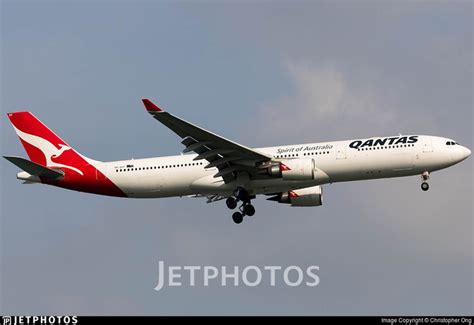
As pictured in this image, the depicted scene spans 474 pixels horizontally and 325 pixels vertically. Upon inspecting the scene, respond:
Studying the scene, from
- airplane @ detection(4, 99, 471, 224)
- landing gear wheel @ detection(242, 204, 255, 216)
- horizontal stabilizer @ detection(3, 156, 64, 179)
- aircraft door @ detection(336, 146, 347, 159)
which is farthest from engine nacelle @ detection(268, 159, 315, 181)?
horizontal stabilizer @ detection(3, 156, 64, 179)

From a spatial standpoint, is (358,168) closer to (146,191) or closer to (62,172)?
(146,191)

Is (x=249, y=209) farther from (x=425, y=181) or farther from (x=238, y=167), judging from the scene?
(x=425, y=181)

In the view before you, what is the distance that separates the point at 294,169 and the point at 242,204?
460 cm

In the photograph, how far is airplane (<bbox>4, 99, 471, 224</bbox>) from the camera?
169 feet

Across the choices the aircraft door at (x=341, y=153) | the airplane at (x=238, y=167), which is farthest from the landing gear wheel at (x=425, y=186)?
the aircraft door at (x=341, y=153)

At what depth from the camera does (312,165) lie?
169 feet

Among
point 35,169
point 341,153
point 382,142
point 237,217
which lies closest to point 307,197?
point 237,217

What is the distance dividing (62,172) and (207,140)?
9834 millimetres

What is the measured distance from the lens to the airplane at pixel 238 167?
5159 cm

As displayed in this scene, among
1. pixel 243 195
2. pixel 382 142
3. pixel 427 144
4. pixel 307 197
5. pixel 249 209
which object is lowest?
pixel 249 209

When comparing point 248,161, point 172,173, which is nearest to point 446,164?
point 248,161

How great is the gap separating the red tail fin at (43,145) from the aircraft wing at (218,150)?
816cm

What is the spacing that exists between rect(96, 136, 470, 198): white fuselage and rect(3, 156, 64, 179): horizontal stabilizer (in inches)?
103

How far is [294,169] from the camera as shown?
51.4 m
